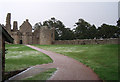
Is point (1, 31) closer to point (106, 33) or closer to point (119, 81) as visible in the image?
point (119, 81)

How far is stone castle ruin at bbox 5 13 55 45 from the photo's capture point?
51.1 meters

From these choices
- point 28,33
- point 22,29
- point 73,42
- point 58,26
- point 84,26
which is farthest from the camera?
point 58,26

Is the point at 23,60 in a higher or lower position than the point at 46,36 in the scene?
lower

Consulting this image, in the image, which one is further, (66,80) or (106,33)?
(106,33)

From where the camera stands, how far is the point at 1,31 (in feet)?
27.5

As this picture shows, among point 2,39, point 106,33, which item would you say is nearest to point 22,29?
point 106,33

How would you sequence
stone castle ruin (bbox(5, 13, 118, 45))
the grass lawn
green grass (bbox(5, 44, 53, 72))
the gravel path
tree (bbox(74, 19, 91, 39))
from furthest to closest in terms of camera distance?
tree (bbox(74, 19, 91, 39)), stone castle ruin (bbox(5, 13, 118, 45)), green grass (bbox(5, 44, 53, 72)), the grass lawn, the gravel path

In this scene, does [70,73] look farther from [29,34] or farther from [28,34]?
[29,34]

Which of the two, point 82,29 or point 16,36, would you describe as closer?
point 16,36

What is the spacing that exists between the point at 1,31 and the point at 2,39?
64 centimetres

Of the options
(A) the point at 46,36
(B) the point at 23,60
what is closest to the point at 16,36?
(A) the point at 46,36

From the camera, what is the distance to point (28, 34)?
59875mm

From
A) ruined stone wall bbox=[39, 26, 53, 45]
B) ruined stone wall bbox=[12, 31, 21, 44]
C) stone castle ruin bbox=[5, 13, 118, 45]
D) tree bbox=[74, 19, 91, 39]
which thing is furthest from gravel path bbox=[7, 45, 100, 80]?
tree bbox=[74, 19, 91, 39]

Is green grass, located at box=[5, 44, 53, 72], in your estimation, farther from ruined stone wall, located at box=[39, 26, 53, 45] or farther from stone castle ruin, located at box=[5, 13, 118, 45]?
ruined stone wall, located at box=[39, 26, 53, 45]
